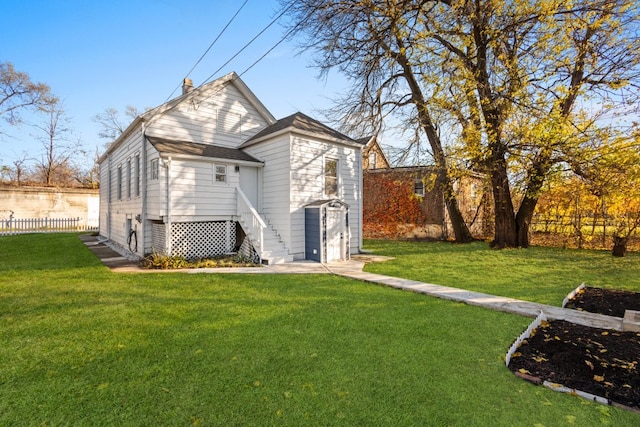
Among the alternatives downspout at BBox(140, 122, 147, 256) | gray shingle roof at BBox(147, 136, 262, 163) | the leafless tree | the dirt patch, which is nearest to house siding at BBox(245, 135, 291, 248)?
gray shingle roof at BBox(147, 136, 262, 163)

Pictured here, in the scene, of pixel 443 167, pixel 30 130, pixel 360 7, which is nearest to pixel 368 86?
pixel 360 7

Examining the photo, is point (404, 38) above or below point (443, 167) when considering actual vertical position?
above

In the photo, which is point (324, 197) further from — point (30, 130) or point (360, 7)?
point (30, 130)

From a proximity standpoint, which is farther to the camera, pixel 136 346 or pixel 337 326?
pixel 337 326

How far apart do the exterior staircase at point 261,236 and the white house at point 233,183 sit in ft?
0.11

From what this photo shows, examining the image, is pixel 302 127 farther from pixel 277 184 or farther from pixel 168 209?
pixel 168 209

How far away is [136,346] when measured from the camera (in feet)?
11.8

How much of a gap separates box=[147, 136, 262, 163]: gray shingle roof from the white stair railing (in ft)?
3.94

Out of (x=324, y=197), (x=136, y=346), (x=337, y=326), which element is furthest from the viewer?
(x=324, y=197)

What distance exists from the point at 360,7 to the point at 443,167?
258 inches

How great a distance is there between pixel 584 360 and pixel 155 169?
34.4 ft

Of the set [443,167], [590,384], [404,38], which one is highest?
[404,38]

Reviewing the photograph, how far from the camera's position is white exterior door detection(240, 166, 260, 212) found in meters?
10.8

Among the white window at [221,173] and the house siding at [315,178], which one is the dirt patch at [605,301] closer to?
the house siding at [315,178]
